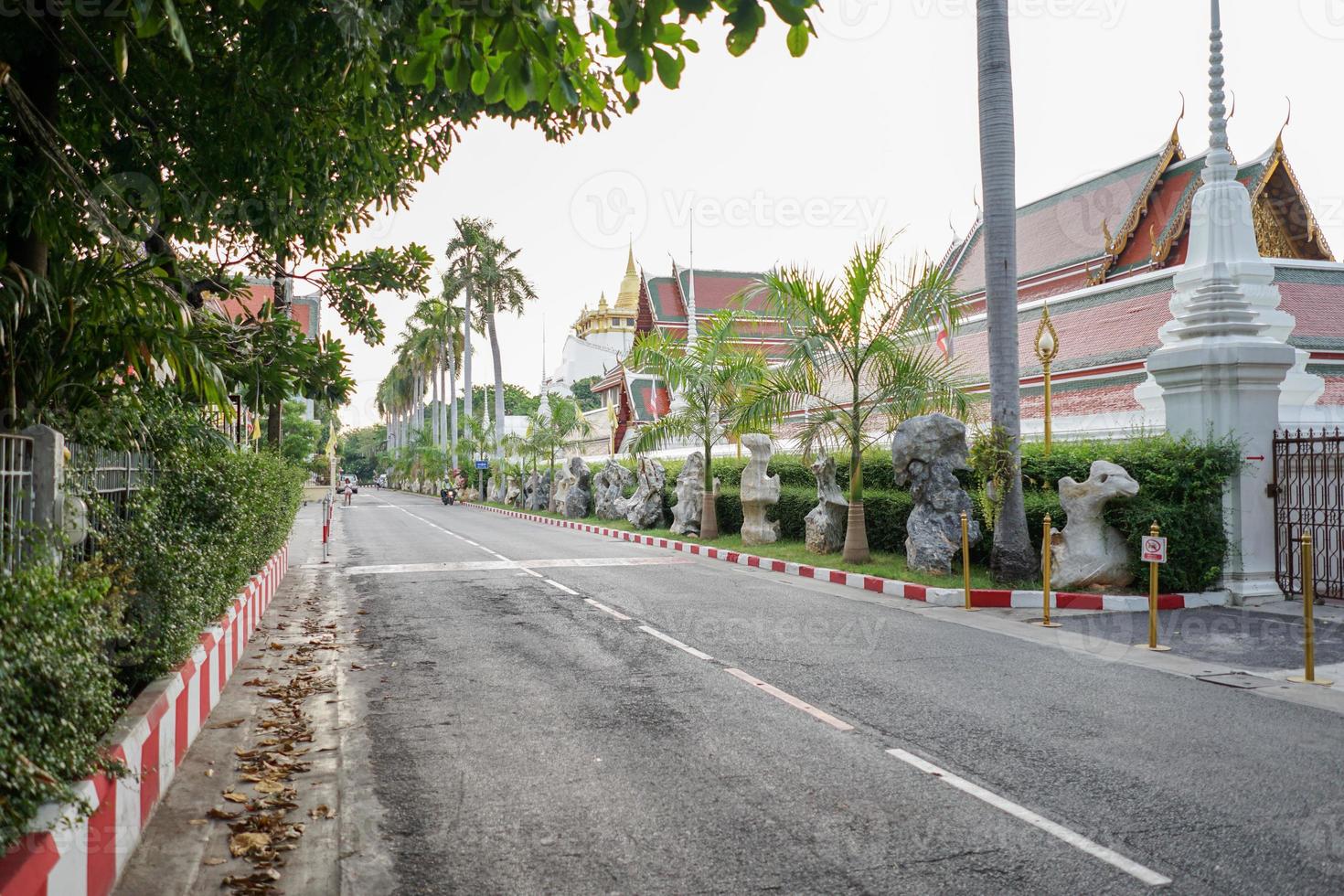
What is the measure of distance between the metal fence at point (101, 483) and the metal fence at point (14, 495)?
240mm

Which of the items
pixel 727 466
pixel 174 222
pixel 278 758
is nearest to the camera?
pixel 278 758

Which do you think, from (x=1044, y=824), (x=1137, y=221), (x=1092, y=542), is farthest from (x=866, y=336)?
(x=1137, y=221)

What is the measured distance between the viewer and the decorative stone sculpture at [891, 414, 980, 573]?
12977 mm

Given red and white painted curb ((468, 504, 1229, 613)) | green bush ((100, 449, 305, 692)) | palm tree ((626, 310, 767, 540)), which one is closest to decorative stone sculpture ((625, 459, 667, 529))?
palm tree ((626, 310, 767, 540))

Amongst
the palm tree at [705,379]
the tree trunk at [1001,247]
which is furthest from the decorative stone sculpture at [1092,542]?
the palm tree at [705,379]

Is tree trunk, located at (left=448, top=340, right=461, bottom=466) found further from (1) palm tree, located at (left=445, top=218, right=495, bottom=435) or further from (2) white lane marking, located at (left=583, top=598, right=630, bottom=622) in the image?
(2) white lane marking, located at (left=583, top=598, right=630, bottom=622)

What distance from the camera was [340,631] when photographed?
961cm

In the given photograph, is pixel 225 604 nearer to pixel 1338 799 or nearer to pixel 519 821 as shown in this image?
pixel 519 821

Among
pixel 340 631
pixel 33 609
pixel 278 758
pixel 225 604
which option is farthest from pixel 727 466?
pixel 33 609

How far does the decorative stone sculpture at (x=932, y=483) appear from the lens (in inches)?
511

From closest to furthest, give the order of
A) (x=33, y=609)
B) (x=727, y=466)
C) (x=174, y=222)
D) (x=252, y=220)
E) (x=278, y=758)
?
(x=33, y=609) < (x=278, y=758) < (x=252, y=220) < (x=174, y=222) < (x=727, y=466)

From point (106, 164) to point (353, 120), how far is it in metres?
2.35

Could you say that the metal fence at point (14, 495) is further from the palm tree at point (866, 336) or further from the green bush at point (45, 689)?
the palm tree at point (866, 336)

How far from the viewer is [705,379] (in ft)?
67.4
